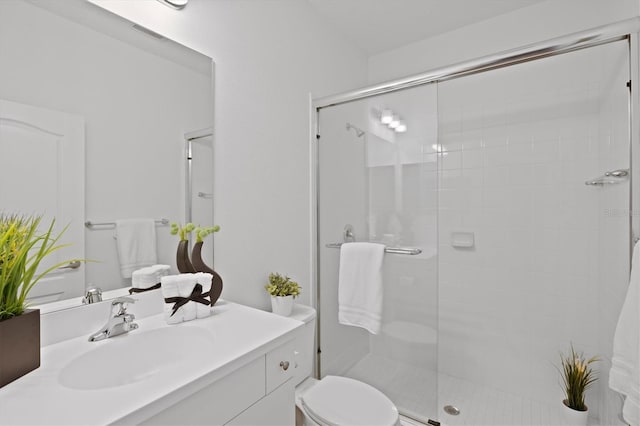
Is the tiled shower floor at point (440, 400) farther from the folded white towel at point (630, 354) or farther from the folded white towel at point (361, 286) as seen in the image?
the folded white towel at point (630, 354)

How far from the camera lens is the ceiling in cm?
202

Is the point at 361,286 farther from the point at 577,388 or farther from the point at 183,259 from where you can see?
the point at 577,388

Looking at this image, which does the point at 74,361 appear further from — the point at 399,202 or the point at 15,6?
the point at 399,202

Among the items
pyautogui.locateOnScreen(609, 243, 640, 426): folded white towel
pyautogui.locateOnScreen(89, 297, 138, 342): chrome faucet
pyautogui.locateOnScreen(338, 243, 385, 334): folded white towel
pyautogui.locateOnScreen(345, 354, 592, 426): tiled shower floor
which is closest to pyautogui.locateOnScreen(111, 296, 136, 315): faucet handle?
pyautogui.locateOnScreen(89, 297, 138, 342): chrome faucet

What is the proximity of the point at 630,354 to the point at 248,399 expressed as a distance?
4.27 ft

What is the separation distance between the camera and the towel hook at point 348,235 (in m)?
1.92

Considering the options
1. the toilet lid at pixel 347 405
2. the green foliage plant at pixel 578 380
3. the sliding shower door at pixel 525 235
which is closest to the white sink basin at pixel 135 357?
the toilet lid at pixel 347 405

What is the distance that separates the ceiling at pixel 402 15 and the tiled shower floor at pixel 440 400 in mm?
2147

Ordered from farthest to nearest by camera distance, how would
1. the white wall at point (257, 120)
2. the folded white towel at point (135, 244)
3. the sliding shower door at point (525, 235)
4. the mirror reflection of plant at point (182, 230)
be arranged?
1. the sliding shower door at point (525, 235)
2. the white wall at point (257, 120)
3. the mirror reflection of plant at point (182, 230)
4. the folded white towel at point (135, 244)

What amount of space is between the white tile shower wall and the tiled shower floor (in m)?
0.13

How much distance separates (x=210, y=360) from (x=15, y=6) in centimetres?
110

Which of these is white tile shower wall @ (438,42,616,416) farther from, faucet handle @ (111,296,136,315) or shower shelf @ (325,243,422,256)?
faucet handle @ (111,296,136,315)

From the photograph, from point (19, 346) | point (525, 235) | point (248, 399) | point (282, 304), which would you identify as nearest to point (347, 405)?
point (282, 304)

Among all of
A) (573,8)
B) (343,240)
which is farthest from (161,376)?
(573,8)
